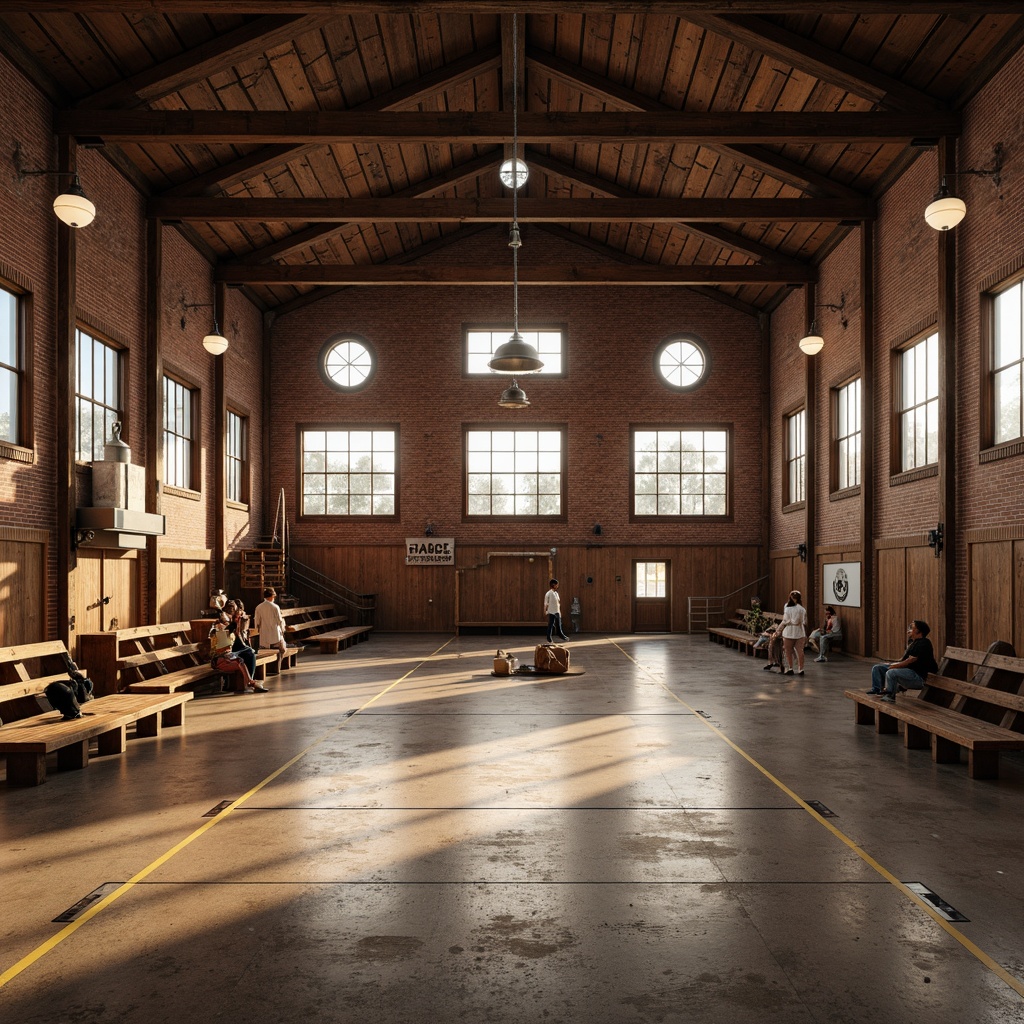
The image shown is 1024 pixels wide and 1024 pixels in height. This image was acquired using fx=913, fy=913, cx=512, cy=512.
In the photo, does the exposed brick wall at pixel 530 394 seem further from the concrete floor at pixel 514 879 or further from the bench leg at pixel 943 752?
the bench leg at pixel 943 752

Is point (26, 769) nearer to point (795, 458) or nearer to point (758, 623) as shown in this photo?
point (758, 623)

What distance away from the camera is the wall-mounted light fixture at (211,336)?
15.5 metres

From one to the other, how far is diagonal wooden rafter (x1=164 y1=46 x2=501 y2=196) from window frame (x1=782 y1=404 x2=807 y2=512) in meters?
9.56

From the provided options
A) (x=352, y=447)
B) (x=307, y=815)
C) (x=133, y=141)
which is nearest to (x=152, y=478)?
(x=133, y=141)

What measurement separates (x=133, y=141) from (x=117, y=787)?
29.4 ft

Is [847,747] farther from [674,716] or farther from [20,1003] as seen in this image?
[20,1003]

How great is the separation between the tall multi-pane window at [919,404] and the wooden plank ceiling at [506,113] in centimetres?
227

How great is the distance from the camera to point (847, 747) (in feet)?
26.2

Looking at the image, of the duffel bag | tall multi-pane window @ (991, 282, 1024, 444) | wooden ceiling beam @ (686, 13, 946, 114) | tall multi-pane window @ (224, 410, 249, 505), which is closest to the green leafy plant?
the duffel bag

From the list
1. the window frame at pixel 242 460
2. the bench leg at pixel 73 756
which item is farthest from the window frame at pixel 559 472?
the bench leg at pixel 73 756

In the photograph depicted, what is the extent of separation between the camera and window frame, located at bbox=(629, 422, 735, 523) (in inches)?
882

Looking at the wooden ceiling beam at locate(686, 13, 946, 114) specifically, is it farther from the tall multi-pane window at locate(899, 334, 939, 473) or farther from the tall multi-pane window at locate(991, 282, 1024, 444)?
the tall multi-pane window at locate(899, 334, 939, 473)

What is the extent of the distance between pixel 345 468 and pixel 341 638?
19.8 feet

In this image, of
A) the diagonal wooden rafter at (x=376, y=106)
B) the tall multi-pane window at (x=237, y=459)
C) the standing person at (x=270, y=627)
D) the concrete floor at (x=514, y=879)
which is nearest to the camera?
the concrete floor at (x=514, y=879)
